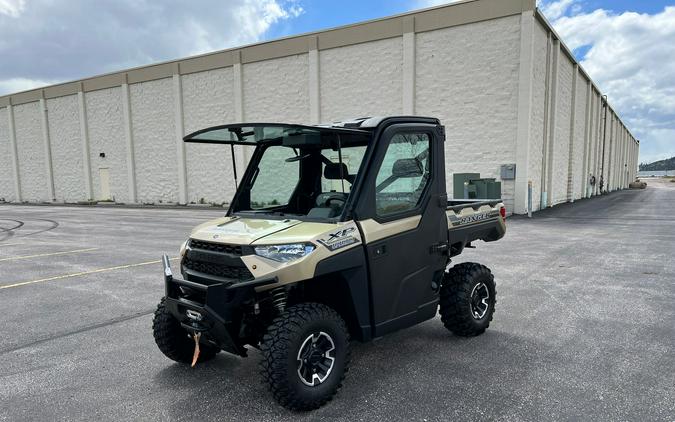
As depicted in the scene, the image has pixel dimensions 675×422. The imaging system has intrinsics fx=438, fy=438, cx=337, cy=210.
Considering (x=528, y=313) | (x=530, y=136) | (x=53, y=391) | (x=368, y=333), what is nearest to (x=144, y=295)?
(x=53, y=391)

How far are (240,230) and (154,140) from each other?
28.6m

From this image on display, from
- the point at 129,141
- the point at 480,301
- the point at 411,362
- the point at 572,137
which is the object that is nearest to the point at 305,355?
the point at 411,362

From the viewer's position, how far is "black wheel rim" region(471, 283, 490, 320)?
468 cm

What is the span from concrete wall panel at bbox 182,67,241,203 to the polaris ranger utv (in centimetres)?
2243

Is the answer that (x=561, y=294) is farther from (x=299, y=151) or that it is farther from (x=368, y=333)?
(x=299, y=151)

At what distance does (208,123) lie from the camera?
27062mm

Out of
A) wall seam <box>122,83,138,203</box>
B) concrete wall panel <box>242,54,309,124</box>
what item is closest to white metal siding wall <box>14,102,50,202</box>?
wall seam <box>122,83,138,203</box>

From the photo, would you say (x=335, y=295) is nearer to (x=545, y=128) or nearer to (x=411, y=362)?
(x=411, y=362)

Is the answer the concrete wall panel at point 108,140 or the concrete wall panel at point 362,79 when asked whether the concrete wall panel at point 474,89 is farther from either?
the concrete wall panel at point 108,140

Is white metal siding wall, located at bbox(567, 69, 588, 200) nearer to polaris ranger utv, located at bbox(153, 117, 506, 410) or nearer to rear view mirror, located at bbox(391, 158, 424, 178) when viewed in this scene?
polaris ranger utv, located at bbox(153, 117, 506, 410)

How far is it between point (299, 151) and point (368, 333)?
1.92 m

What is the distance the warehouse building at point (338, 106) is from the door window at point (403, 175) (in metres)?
13.7

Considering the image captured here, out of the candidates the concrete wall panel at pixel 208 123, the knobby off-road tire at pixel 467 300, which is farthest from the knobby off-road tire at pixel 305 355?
the concrete wall panel at pixel 208 123

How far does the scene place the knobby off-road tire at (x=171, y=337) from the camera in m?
3.83
